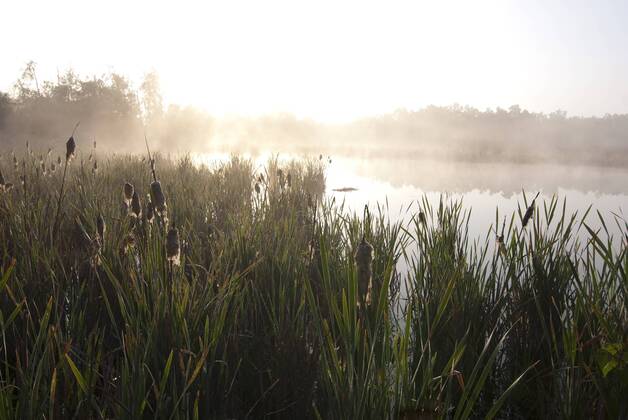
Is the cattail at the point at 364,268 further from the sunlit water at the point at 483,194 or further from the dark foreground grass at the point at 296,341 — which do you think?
the sunlit water at the point at 483,194

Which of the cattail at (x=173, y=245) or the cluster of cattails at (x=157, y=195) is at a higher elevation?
the cluster of cattails at (x=157, y=195)

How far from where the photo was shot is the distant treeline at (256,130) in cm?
3306

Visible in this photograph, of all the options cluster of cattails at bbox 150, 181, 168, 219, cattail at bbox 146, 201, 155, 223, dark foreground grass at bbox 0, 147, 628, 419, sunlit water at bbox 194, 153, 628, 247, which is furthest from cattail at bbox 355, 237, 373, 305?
sunlit water at bbox 194, 153, 628, 247

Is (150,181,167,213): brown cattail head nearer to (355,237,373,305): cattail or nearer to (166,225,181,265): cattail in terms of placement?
(166,225,181,265): cattail

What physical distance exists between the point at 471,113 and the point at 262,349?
7507cm

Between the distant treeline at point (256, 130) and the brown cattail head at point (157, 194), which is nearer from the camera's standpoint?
the brown cattail head at point (157, 194)

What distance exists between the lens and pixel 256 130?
6006 cm

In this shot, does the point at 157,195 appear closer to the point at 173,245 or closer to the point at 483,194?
the point at 173,245

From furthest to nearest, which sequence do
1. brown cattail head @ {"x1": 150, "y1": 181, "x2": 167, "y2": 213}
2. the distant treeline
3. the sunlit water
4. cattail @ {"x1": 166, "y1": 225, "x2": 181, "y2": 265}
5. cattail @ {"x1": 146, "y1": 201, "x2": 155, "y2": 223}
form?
the distant treeline, the sunlit water, cattail @ {"x1": 146, "y1": 201, "x2": 155, "y2": 223}, brown cattail head @ {"x1": 150, "y1": 181, "x2": 167, "y2": 213}, cattail @ {"x1": 166, "y1": 225, "x2": 181, "y2": 265}

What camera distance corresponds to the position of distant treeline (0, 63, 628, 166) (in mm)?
33062

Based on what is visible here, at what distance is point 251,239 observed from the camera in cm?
328

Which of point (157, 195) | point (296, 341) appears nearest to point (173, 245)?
point (157, 195)

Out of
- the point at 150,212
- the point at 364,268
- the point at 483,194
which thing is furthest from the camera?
the point at 483,194

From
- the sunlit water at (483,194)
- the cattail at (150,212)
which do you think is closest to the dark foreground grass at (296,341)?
the cattail at (150,212)
